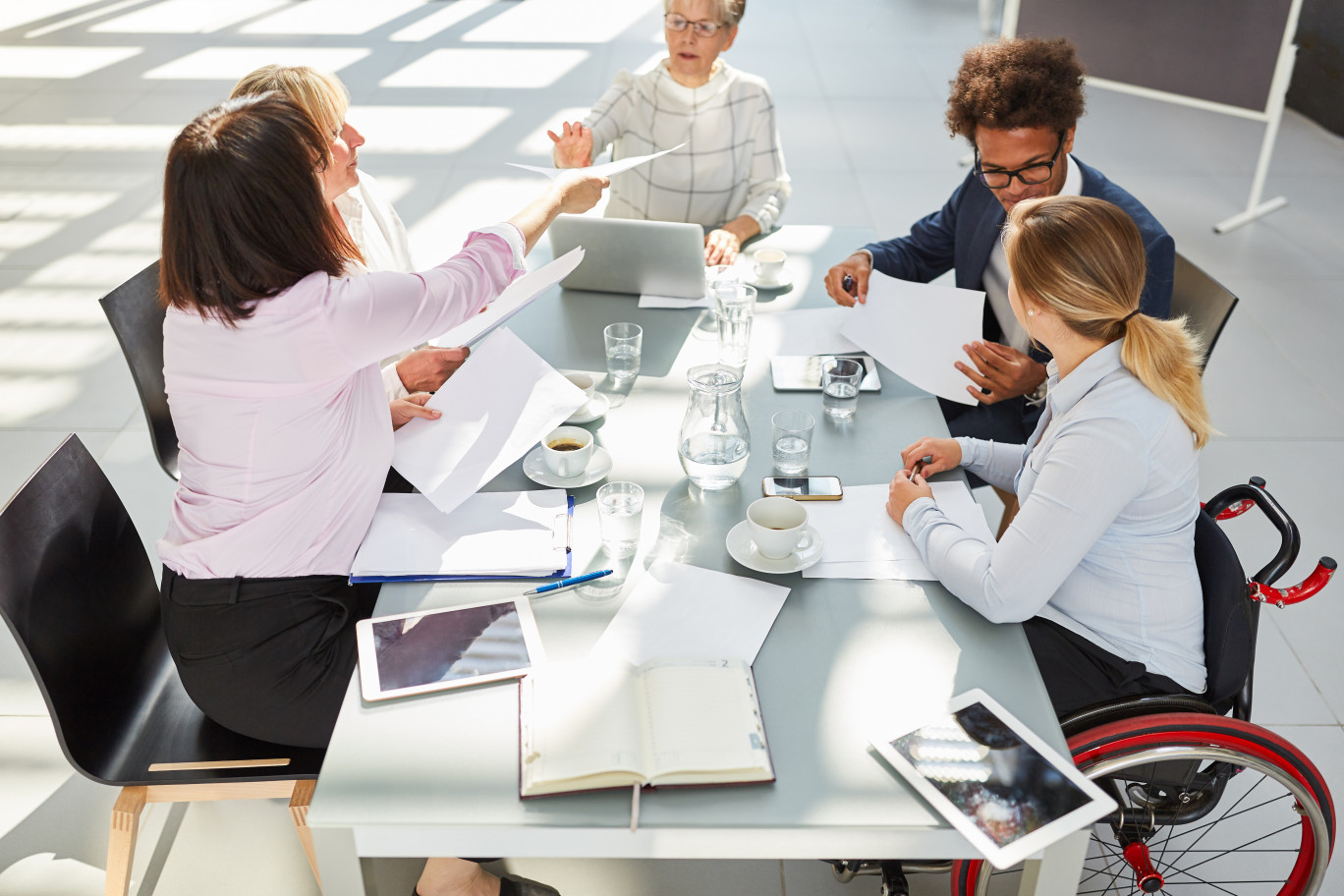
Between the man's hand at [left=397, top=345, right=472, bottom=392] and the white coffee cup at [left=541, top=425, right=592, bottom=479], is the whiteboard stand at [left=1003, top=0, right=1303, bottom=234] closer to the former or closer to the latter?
the man's hand at [left=397, top=345, right=472, bottom=392]

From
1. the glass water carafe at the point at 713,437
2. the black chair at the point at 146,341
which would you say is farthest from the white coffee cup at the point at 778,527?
the black chair at the point at 146,341

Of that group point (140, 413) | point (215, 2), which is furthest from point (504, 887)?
point (215, 2)

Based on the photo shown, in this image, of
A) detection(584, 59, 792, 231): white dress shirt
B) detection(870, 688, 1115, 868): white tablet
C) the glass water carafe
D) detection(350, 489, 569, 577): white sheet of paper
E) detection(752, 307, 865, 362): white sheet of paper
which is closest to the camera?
detection(870, 688, 1115, 868): white tablet

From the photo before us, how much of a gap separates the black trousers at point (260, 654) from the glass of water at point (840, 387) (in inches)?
37.2

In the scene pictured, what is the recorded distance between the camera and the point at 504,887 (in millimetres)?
1896

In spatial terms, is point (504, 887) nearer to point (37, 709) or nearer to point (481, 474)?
point (481, 474)

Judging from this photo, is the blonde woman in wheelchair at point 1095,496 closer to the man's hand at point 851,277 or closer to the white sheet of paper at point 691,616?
the white sheet of paper at point 691,616

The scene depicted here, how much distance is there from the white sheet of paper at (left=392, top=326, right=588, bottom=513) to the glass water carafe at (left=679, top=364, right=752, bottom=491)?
22 centimetres

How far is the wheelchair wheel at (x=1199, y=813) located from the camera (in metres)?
1.46

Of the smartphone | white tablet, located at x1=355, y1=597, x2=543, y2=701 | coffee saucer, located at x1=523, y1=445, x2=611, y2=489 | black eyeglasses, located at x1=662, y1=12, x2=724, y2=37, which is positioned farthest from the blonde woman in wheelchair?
black eyeglasses, located at x1=662, y1=12, x2=724, y2=37

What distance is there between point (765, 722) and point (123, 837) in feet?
3.49

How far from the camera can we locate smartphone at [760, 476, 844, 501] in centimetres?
172

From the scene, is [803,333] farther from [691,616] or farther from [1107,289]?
[691,616]

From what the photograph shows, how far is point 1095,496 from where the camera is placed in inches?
56.6
